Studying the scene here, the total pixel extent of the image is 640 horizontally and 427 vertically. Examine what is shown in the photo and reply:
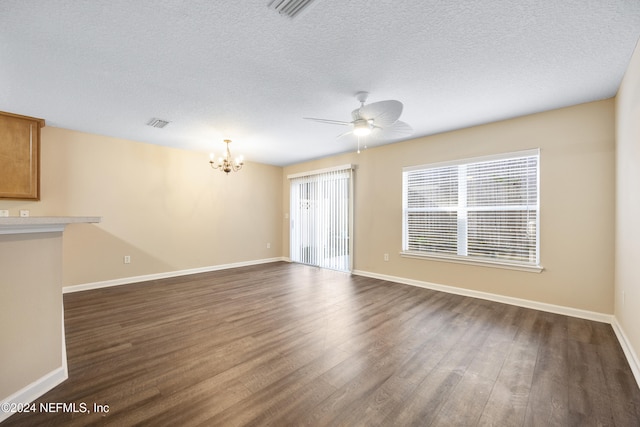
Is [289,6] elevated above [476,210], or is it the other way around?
[289,6]

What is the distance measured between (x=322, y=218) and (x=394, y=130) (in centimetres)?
328

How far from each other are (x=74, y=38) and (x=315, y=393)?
123 inches

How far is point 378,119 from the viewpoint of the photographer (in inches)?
108

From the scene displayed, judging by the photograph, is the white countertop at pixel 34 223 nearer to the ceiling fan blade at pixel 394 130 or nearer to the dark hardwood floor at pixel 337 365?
the dark hardwood floor at pixel 337 365

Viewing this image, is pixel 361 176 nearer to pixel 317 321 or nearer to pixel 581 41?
pixel 317 321

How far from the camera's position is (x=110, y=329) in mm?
2750

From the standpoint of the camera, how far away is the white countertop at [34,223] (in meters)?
1.44

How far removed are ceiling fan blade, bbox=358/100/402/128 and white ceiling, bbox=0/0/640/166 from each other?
304mm

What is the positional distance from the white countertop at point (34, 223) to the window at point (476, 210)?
426 cm

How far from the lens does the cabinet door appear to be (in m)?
3.45

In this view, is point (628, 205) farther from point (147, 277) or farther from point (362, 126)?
point (147, 277)

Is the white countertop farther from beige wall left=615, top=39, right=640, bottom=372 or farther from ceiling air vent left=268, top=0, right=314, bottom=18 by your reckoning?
beige wall left=615, top=39, right=640, bottom=372

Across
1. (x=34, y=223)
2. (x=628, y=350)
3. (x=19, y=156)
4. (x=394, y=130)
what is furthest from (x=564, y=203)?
(x=19, y=156)

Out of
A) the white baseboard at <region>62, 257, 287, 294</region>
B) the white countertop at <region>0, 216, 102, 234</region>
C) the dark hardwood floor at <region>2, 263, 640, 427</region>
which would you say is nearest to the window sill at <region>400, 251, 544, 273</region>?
the dark hardwood floor at <region>2, 263, 640, 427</region>
